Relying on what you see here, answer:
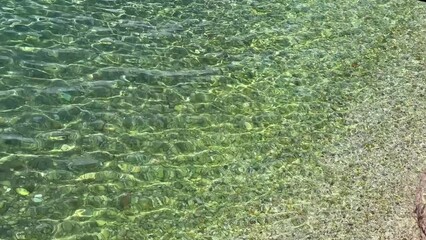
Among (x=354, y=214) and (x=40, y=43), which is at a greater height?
(x=40, y=43)

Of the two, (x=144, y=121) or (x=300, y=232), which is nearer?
(x=300, y=232)

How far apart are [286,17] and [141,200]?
6.48 meters

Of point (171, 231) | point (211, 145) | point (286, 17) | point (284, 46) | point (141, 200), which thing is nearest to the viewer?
point (171, 231)

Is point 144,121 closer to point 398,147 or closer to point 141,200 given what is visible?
point 141,200

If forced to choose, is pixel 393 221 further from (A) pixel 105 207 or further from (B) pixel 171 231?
(A) pixel 105 207

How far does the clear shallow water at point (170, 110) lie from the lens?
7316 millimetres

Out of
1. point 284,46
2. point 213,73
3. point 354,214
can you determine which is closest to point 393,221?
point 354,214

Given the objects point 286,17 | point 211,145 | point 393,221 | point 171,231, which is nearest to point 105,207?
point 171,231

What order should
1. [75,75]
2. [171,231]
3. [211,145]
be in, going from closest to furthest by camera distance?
[171,231]
[211,145]
[75,75]

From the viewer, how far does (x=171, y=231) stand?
700 centimetres

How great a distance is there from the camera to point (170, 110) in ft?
30.3

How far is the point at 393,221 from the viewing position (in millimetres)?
7414

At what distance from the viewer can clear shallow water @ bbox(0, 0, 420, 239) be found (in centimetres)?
732

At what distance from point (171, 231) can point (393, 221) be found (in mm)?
2730
